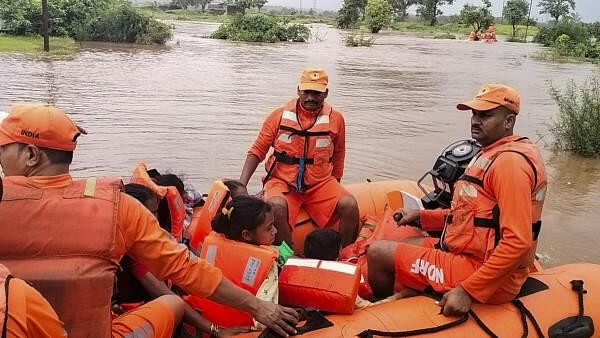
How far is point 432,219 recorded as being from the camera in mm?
3721

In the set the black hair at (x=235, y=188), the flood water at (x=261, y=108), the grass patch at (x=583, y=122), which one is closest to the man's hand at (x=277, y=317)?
the black hair at (x=235, y=188)

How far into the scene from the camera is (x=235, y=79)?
15047 millimetres

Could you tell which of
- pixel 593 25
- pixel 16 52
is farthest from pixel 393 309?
pixel 593 25

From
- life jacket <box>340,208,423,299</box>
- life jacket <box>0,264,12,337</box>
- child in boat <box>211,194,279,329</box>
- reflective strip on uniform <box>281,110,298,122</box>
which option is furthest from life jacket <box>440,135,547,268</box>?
life jacket <box>0,264,12,337</box>

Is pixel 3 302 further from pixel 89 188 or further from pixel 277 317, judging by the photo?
pixel 277 317

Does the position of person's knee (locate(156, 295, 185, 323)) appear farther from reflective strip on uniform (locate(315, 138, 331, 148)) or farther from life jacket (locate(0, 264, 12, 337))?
reflective strip on uniform (locate(315, 138, 331, 148))

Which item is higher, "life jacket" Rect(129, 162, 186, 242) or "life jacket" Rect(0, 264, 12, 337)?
"life jacket" Rect(0, 264, 12, 337)

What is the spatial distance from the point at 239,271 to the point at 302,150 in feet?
5.32

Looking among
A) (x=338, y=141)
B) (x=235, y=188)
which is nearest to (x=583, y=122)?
(x=338, y=141)

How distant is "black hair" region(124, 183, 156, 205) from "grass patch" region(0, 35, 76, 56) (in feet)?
54.1

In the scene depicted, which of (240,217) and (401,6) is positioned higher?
(401,6)

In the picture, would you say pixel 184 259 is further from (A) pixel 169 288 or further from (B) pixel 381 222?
(B) pixel 381 222

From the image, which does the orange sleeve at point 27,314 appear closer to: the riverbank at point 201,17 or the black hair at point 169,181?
the black hair at point 169,181

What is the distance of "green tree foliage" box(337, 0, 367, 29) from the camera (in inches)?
1791
